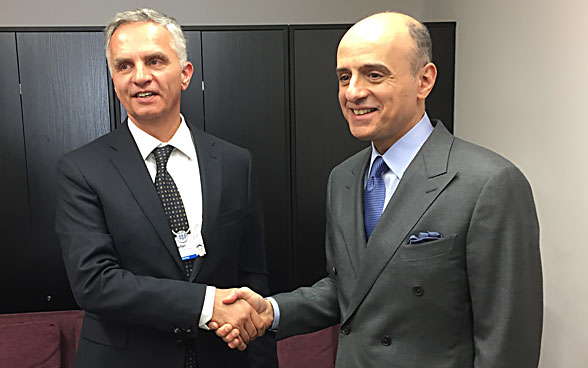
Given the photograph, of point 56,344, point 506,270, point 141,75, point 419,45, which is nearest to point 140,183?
point 141,75

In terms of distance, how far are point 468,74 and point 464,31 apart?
0.82 feet

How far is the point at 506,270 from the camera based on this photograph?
1280mm

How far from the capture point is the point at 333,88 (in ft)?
11.0

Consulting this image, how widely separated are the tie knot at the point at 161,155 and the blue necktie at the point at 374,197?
66cm

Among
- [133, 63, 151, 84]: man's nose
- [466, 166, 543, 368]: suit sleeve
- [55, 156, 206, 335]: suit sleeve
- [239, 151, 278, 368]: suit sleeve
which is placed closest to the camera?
[466, 166, 543, 368]: suit sleeve

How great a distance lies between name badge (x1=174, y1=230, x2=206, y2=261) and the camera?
1.79 m

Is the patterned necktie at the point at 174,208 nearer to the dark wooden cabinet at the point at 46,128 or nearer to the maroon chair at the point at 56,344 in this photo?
the maroon chair at the point at 56,344

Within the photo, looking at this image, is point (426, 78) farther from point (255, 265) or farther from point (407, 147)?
point (255, 265)

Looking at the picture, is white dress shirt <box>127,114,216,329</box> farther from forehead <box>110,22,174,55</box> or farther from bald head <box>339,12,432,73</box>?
bald head <box>339,12,432,73</box>

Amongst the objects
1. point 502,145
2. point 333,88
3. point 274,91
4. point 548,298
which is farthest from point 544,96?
point 274,91

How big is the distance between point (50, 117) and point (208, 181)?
1.81 meters

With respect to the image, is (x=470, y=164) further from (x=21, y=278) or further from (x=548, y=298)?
(x=21, y=278)

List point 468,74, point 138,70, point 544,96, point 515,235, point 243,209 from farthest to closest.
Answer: point 468,74, point 544,96, point 243,209, point 138,70, point 515,235

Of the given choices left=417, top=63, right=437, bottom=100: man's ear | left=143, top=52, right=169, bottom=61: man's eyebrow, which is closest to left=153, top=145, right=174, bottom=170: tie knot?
left=143, top=52, right=169, bottom=61: man's eyebrow
